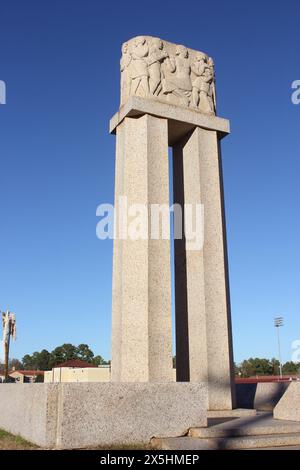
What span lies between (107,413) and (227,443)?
82.4 inches

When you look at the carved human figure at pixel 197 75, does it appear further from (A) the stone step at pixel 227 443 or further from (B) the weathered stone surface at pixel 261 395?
(A) the stone step at pixel 227 443

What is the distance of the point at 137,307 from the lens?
12281mm

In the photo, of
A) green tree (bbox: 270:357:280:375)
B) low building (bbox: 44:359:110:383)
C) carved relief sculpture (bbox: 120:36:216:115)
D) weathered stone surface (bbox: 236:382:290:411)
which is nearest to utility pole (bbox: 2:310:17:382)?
low building (bbox: 44:359:110:383)

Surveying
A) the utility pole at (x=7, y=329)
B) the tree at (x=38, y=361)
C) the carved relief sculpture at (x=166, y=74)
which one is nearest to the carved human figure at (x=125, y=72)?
the carved relief sculpture at (x=166, y=74)

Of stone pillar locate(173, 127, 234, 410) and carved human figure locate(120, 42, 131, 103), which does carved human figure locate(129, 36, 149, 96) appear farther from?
stone pillar locate(173, 127, 234, 410)

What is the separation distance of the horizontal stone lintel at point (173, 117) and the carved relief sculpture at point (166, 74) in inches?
14.6

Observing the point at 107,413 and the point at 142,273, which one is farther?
the point at 142,273

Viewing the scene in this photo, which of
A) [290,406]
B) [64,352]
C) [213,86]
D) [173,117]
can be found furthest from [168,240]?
[64,352]

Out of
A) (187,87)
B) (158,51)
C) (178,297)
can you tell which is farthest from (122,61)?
(178,297)

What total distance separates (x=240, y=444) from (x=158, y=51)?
11353 millimetres

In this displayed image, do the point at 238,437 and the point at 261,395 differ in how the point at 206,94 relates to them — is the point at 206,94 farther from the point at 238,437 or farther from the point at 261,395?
the point at 238,437

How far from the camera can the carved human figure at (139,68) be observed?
14578 millimetres

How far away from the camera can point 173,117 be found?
47.4 feet
